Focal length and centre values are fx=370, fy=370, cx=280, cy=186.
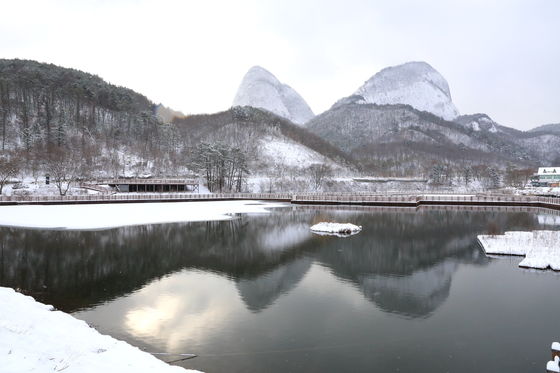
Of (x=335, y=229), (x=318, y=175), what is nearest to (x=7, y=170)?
(x=335, y=229)

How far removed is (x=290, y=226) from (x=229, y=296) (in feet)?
84.8

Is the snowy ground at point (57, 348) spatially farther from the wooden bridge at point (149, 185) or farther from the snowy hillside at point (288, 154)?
the snowy hillside at point (288, 154)

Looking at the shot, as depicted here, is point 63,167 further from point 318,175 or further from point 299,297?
point 299,297

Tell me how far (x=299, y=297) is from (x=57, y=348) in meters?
11.9

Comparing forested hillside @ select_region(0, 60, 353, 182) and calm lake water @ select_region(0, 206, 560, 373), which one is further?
forested hillside @ select_region(0, 60, 353, 182)

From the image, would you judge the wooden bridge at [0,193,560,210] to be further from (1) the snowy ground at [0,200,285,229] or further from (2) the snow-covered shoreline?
(2) the snow-covered shoreline

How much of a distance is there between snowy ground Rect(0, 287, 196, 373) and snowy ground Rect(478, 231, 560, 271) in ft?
85.9

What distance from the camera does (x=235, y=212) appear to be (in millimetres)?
57719

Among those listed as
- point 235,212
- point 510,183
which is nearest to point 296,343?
point 235,212

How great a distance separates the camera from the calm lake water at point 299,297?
13.6 m

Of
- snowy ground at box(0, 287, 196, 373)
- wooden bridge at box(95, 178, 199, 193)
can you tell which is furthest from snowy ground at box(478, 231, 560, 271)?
wooden bridge at box(95, 178, 199, 193)

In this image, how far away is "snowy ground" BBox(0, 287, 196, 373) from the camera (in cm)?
990

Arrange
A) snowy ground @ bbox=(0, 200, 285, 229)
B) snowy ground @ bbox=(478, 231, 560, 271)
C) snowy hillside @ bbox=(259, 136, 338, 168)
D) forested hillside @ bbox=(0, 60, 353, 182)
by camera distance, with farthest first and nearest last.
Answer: snowy hillside @ bbox=(259, 136, 338, 168), forested hillside @ bbox=(0, 60, 353, 182), snowy ground @ bbox=(0, 200, 285, 229), snowy ground @ bbox=(478, 231, 560, 271)

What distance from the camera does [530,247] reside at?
30.8 metres
